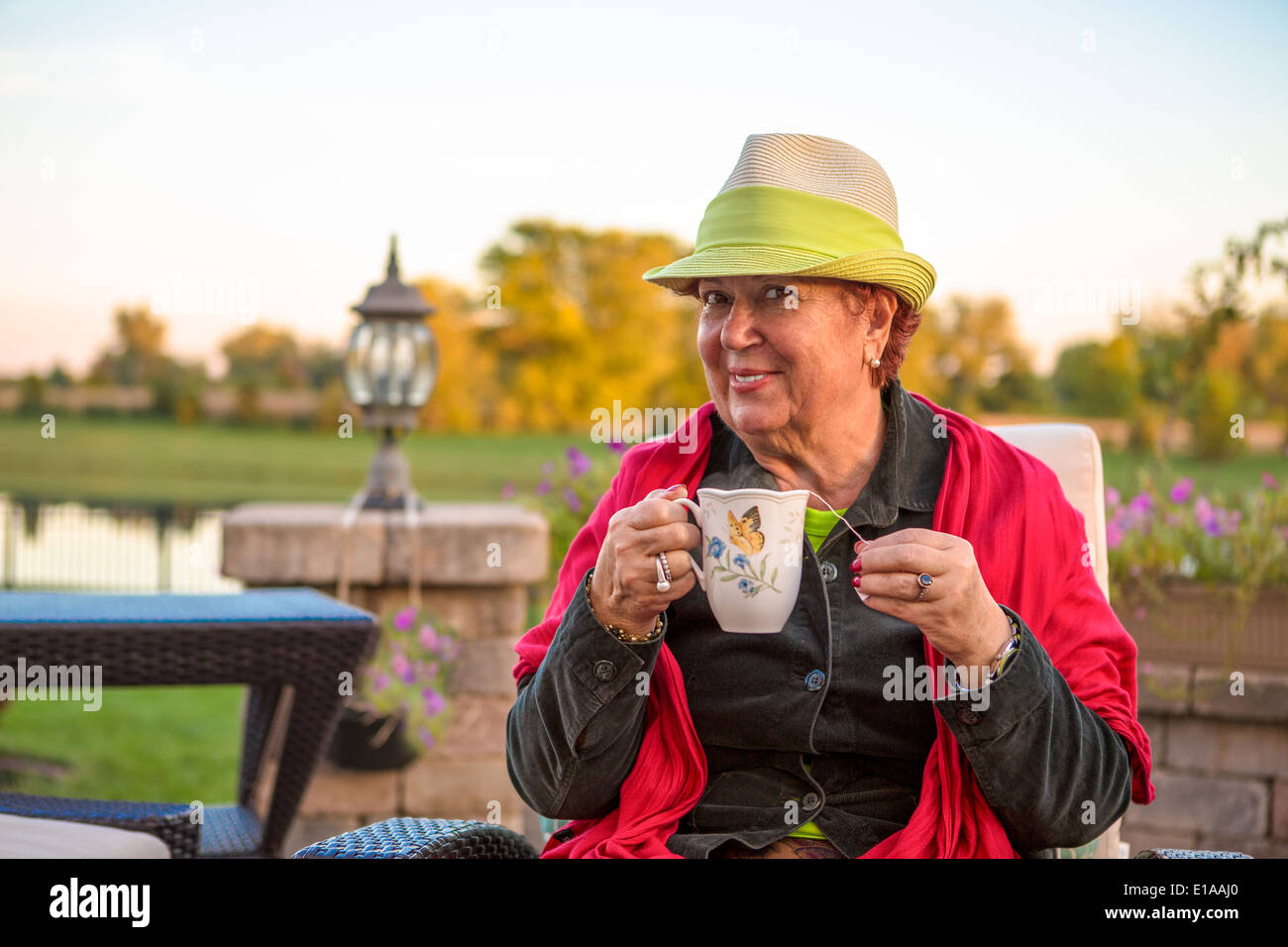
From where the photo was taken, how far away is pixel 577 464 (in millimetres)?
4367

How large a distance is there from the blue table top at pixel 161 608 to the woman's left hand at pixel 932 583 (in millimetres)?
1619

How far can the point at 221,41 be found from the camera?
1232 centimetres

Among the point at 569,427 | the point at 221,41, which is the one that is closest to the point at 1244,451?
the point at 221,41

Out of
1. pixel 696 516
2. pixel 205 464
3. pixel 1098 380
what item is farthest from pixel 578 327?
pixel 696 516

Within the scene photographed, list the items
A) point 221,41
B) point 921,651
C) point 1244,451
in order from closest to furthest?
point 921,651 → point 1244,451 → point 221,41

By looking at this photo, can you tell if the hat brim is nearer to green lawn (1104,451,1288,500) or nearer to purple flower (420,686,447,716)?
green lawn (1104,451,1288,500)

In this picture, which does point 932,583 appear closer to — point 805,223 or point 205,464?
point 805,223

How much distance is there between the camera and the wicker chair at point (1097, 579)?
4.87 feet

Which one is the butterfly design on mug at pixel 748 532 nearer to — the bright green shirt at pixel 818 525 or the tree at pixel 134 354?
the bright green shirt at pixel 818 525

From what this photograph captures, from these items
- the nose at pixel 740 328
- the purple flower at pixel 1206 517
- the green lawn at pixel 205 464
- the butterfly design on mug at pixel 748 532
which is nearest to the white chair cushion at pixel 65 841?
the butterfly design on mug at pixel 748 532

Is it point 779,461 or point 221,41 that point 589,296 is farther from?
point 779,461

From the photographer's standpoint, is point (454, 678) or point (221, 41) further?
point (221, 41)

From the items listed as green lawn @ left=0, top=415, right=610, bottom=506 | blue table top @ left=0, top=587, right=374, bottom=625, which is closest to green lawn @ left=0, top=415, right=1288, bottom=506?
green lawn @ left=0, top=415, right=610, bottom=506
